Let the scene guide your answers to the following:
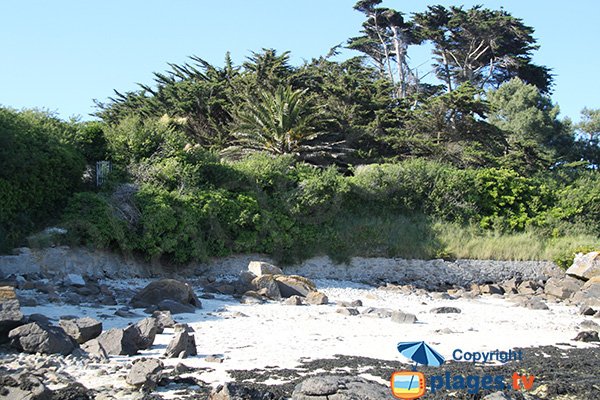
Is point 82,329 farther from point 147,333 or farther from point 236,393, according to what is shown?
point 236,393

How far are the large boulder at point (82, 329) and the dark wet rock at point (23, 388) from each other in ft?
6.28

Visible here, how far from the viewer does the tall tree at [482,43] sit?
4244cm

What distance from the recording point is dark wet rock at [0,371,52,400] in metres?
6.88

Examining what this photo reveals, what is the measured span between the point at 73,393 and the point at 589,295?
15.4 m

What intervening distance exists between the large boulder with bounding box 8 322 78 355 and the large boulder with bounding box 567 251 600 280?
1776 centimetres

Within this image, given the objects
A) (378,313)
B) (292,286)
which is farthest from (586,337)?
(292,286)

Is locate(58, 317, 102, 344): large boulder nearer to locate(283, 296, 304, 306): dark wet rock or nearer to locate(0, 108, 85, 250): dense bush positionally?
locate(283, 296, 304, 306): dark wet rock

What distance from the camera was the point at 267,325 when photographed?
39.9ft

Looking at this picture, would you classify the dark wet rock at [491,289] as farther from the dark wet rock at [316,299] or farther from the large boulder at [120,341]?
the large boulder at [120,341]

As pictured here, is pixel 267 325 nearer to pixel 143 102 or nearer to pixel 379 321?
pixel 379 321

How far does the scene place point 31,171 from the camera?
59.8 feet

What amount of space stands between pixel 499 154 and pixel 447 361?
2184cm

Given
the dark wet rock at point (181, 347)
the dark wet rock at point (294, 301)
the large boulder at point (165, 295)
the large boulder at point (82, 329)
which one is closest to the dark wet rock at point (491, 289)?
the dark wet rock at point (294, 301)

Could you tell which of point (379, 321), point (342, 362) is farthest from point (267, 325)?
point (342, 362)
